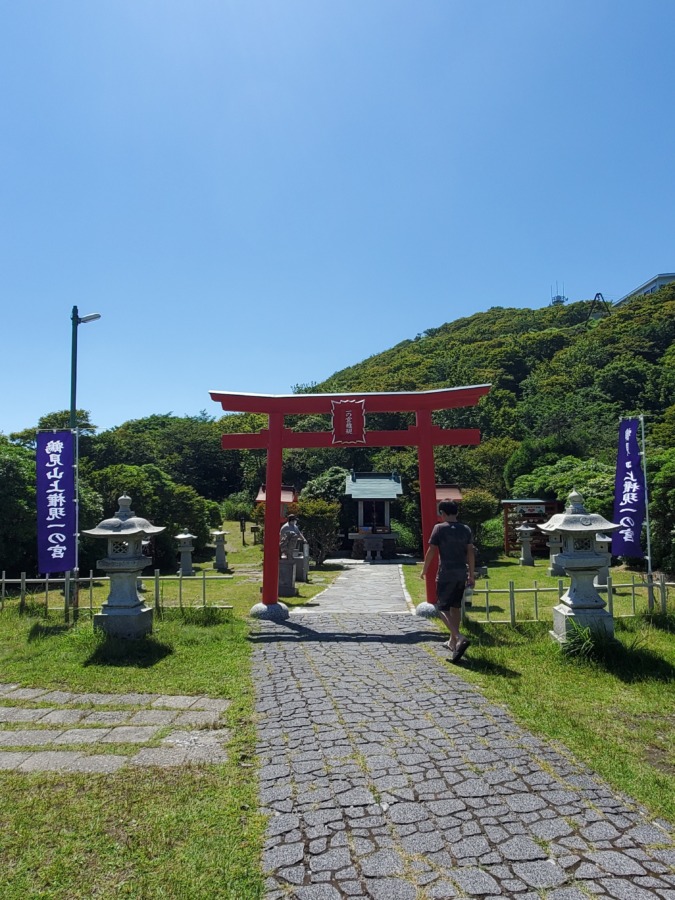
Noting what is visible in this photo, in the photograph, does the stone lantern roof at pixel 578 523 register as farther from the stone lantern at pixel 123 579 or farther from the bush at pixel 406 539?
the bush at pixel 406 539

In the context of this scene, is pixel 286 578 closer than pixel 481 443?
Yes

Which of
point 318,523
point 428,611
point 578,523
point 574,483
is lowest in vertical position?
point 428,611

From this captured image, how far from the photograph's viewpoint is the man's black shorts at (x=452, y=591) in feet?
21.2

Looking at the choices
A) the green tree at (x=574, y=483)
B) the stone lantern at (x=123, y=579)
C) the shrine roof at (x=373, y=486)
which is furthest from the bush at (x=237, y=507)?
the stone lantern at (x=123, y=579)

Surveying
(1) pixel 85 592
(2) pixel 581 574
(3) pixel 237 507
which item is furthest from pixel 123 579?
(3) pixel 237 507

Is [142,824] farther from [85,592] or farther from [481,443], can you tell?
[481,443]

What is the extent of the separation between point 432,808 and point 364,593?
30.8 feet

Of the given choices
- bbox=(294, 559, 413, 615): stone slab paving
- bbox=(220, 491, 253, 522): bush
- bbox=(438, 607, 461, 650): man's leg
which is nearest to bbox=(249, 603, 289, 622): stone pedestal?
bbox=(294, 559, 413, 615): stone slab paving

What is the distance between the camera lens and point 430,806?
3307 mm

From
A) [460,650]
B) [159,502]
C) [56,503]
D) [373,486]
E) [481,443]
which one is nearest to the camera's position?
[460,650]

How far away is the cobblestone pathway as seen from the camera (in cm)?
411

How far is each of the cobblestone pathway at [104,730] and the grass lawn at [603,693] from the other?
2.62 metres

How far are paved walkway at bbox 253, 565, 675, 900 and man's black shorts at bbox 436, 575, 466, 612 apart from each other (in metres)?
0.93

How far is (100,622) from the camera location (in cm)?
764
